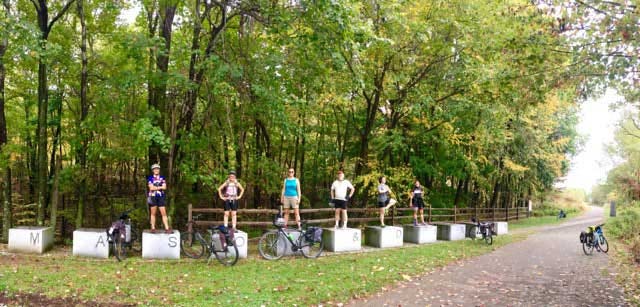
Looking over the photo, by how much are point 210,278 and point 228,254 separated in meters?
1.76

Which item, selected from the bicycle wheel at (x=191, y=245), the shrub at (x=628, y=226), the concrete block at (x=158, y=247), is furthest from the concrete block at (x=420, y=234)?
the concrete block at (x=158, y=247)

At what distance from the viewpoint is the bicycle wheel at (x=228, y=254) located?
28.8 feet

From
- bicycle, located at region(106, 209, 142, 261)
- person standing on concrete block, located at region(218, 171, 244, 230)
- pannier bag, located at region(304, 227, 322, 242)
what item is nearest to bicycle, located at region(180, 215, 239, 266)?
person standing on concrete block, located at region(218, 171, 244, 230)

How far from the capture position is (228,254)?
9281mm

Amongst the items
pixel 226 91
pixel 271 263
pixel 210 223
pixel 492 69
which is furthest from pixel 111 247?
pixel 492 69

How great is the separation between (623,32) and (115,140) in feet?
40.8

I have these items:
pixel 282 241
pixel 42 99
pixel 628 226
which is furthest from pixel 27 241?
pixel 628 226

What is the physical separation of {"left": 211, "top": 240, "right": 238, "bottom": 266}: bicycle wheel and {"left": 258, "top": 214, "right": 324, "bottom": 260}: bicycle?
0.67 m

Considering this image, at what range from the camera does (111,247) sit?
9.85 meters

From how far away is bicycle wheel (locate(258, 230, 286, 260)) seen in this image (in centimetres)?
980

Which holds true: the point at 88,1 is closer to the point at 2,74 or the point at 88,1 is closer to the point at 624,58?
the point at 2,74

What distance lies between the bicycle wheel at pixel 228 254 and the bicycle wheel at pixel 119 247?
2030 millimetres

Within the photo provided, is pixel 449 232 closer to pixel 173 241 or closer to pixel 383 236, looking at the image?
pixel 383 236

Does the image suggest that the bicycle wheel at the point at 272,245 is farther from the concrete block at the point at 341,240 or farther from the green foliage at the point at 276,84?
the green foliage at the point at 276,84
